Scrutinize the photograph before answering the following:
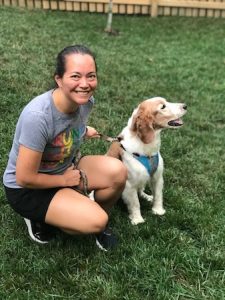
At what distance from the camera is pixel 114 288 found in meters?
3.36

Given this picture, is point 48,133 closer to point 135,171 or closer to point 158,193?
point 135,171

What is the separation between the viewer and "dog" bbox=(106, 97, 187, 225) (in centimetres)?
421

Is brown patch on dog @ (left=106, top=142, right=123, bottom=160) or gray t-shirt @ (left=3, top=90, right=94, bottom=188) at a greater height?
gray t-shirt @ (left=3, top=90, right=94, bottom=188)

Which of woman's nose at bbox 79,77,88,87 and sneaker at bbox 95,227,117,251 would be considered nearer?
woman's nose at bbox 79,77,88,87

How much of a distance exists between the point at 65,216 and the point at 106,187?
1.60 ft

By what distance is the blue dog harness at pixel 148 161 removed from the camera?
427cm

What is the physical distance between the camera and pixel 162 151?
5.75 meters

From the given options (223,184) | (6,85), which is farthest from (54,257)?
(6,85)

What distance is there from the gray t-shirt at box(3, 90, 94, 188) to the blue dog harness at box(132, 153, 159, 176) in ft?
2.06

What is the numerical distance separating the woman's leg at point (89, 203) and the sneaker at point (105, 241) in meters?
0.27

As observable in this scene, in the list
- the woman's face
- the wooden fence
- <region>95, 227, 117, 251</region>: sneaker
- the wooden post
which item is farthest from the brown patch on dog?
the wooden post

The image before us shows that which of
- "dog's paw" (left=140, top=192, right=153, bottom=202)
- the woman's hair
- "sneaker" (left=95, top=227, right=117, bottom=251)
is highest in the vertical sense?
the woman's hair

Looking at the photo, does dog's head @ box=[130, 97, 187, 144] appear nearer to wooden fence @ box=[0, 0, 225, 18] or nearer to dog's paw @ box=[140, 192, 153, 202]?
dog's paw @ box=[140, 192, 153, 202]

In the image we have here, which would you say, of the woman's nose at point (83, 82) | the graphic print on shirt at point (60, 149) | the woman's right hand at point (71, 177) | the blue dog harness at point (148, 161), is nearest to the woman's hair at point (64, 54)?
the woman's nose at point (83, 82)
